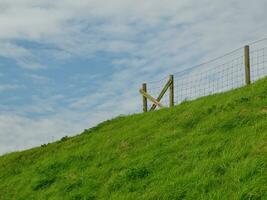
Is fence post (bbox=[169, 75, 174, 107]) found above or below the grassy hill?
above

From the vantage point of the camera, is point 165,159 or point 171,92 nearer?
point 165,159

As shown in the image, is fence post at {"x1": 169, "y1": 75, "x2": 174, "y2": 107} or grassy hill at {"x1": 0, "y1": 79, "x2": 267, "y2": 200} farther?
fence post at {"x1": 169, "y1": 75, "x2": 174, "y2": 107}

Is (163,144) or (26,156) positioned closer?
(163,144)

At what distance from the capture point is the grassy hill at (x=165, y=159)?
15.1m

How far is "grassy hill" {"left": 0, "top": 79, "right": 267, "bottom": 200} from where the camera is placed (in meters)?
15.1

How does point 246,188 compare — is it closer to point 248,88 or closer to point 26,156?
point 248,88

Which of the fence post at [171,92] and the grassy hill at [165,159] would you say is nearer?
the grassy hill at [165,159]

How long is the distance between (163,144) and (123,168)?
1823 mm

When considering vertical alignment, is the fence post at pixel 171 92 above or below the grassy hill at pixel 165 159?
above

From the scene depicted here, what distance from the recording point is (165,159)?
18.5 m

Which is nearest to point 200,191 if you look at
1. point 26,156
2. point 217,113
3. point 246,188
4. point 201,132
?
point 246,188

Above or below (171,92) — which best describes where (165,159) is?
below

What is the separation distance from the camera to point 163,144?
66.7 feet

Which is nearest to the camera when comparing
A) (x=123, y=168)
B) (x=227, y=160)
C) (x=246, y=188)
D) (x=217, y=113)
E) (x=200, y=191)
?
(x=246, y=188)
